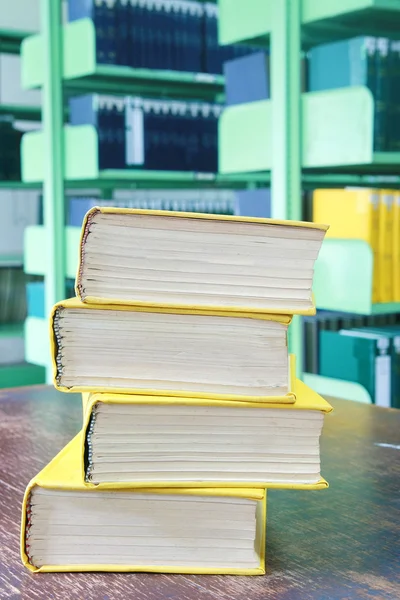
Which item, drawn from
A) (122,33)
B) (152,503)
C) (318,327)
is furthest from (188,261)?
(122,33)

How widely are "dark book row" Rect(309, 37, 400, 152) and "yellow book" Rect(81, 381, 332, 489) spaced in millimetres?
1722

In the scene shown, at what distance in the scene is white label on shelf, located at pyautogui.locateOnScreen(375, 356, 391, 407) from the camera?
8.01 ft

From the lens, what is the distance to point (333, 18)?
235cm

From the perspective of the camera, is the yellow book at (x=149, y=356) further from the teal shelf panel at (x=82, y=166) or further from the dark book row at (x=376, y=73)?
the teal shelf panel at (x=82, y=166)

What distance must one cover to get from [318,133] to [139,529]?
5.66 feet

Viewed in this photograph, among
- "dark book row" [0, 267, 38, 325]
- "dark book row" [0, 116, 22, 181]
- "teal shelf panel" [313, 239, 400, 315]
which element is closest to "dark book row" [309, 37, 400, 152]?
"teal shelf panel" [313, 239, 400, 315]

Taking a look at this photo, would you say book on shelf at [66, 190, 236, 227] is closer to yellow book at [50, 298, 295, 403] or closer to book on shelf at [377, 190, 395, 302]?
book on shelf at [377, 190, 395, 302]

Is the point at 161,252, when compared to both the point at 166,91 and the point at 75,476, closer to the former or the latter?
the point at 75,476

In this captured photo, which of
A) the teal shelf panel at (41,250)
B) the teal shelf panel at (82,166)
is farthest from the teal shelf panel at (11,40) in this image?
the teal shelf panel at (41,250)

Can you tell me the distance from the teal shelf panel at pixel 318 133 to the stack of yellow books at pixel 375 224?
0.10m

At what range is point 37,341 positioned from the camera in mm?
3508

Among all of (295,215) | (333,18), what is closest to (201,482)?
(295,215)

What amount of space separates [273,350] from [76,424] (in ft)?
1.76

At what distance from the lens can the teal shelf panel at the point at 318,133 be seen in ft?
6.92
